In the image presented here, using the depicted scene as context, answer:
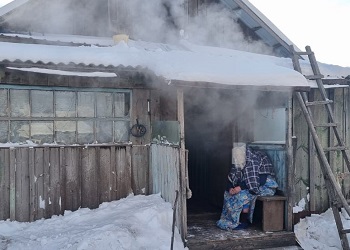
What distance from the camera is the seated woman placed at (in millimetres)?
6777

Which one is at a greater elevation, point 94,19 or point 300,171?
point 94,19

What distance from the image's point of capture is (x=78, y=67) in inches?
235

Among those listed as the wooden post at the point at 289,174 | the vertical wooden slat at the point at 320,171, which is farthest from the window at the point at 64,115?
the vertical wooden slat at the point at 320,171

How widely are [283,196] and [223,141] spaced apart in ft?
7.11

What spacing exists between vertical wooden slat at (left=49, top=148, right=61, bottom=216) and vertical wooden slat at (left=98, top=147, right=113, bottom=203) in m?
0.79

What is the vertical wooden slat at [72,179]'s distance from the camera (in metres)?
6.83

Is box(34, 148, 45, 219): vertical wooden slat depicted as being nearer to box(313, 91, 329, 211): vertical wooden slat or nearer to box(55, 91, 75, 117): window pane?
box(55, 91, 75, 117): window pane

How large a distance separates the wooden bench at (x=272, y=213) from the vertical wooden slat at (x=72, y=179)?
3489 millimetres

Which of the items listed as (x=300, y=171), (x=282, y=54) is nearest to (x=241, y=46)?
(x=282, y=54)

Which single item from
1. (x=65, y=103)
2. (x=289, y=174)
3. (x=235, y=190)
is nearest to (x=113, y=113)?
(x=65, y=103)

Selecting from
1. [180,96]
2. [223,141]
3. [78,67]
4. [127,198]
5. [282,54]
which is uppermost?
[282,54]

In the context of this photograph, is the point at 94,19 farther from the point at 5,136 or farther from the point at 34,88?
the point at 5,136

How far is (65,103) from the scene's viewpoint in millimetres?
6836

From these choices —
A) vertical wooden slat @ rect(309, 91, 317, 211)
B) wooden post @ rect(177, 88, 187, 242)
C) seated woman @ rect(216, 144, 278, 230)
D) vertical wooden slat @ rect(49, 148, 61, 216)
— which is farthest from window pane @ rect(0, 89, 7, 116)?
vertical wooden slat @ rect(309, 91, 317, 211)
